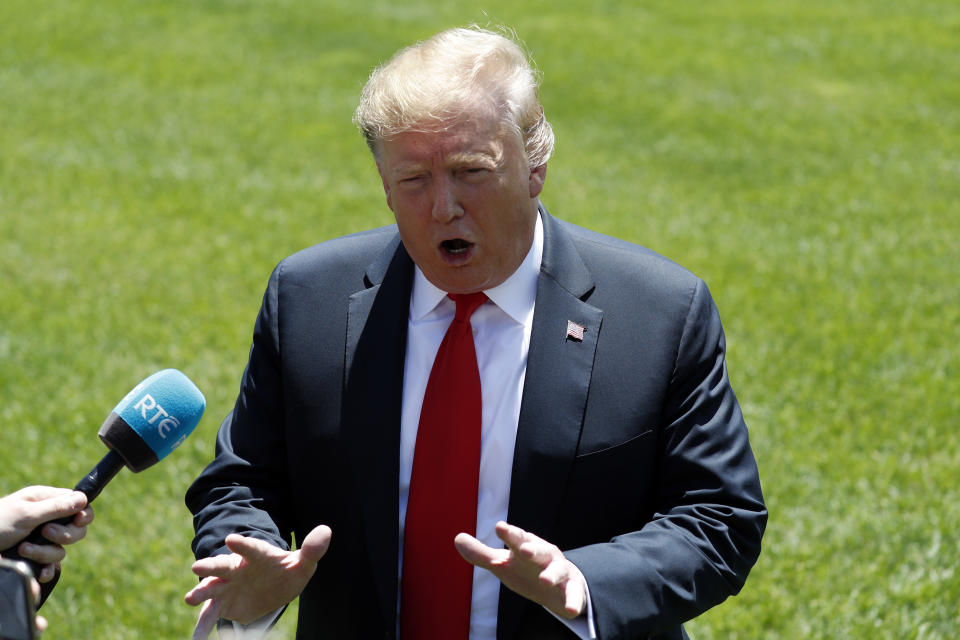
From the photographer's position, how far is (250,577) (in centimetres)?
275

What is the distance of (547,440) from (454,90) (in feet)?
3.20

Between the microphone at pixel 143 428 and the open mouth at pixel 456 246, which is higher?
the open mouth at pixel 456 246

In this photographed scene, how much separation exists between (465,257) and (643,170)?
9644 mm

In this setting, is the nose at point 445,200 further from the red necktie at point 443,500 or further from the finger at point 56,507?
the finger at point 56,507

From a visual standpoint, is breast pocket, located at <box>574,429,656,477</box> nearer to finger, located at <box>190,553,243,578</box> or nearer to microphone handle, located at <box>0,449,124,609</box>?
finger, located at <box>190,553,243,578</box>

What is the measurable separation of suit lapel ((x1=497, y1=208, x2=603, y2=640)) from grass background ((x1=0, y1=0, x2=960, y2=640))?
1.18m

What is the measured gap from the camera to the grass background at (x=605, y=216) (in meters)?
6.07

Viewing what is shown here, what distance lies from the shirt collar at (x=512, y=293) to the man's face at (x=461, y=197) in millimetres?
92

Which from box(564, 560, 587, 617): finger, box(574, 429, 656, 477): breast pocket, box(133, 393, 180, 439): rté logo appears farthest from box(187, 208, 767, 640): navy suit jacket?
box(133, 393, 180, 439): rté logo

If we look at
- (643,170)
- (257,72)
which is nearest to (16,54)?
(257,72)

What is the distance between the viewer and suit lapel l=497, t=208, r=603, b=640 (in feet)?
9.89

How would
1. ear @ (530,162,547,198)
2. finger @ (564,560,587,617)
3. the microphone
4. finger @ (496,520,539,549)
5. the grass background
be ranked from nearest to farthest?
finger @ (496,520,539,549), finger @ (564,560,587,617), the microphone, ear @ (530,162,547,198), the grass background

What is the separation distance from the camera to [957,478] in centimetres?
657

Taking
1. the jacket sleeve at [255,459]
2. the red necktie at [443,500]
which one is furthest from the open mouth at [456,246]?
the jacket sleeve at [255,459]
